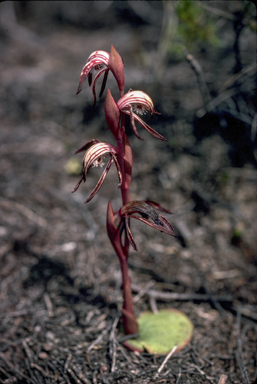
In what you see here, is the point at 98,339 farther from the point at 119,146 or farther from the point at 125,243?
the point at 119,146

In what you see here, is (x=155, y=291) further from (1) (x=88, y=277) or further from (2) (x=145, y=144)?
(2) (x=145, y=144)

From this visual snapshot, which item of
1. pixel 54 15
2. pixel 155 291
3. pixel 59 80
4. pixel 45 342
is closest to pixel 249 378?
pixel 155 291

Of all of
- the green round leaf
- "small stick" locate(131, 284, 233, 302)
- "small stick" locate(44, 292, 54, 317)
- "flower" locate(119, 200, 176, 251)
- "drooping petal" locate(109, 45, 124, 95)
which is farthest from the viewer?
"small stick" locate(131, 284, 233, 302)

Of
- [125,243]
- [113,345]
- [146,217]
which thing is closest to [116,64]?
[146,217]

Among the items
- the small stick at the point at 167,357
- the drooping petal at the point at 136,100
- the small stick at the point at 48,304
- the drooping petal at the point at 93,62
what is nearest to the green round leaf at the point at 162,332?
the small stick at the point at 167,357

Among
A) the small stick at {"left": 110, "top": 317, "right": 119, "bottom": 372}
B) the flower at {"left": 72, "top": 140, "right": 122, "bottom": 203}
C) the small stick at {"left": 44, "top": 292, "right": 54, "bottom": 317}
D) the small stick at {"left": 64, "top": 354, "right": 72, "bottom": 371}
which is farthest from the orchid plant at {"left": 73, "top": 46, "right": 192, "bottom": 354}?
the small stick at {"left": 44, "top": 292, "right": 54, "bottom": 317}

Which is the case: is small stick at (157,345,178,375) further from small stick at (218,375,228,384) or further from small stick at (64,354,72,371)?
small stick at (64,354,72,371)

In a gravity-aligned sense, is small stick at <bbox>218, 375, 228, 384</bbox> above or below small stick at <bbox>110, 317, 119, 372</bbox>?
below
